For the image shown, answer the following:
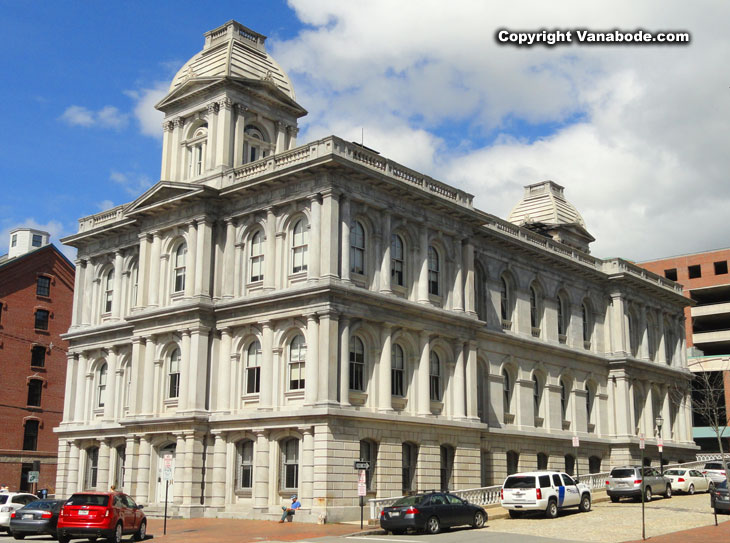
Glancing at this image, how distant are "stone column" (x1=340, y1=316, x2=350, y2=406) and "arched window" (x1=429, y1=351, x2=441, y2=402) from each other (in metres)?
6.72

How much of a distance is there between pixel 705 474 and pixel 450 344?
58.0 ft

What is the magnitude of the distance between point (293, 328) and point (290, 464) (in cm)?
601

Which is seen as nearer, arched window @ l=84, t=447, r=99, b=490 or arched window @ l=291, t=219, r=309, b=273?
arched window @ l=291, t=219, r=309, b=273

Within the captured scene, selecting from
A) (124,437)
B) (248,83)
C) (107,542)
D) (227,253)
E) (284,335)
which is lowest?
(107,542)

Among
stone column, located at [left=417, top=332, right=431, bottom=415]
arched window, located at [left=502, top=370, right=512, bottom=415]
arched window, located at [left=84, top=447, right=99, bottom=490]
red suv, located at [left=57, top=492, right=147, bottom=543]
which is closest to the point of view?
red suv, located at [left=57, top=492, right=147, bottom=543]

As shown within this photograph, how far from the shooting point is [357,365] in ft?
130

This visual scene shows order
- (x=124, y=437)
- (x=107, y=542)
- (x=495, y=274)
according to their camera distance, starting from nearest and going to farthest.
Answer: (x=107, y=542) → (x=124, y=437) → (x=495, y=274)

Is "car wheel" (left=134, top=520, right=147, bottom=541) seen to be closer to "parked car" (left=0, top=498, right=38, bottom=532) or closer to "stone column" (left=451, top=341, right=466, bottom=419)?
"parked car" (left=0, top=498, right=38, bottom=532)

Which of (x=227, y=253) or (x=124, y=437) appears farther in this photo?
(x=124, y=437)

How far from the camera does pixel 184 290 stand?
144 feet

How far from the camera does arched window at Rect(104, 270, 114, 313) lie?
51.7m

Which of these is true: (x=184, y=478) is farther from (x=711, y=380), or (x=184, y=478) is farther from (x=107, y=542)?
(x=711, y=380)

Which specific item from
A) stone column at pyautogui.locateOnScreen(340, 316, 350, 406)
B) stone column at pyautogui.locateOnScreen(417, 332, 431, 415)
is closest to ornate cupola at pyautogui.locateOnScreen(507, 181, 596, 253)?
stone column at pyautogui.locateOnScreen(417, 332, 431, 415)

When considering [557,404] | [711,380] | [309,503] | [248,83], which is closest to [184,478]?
[309,503]
